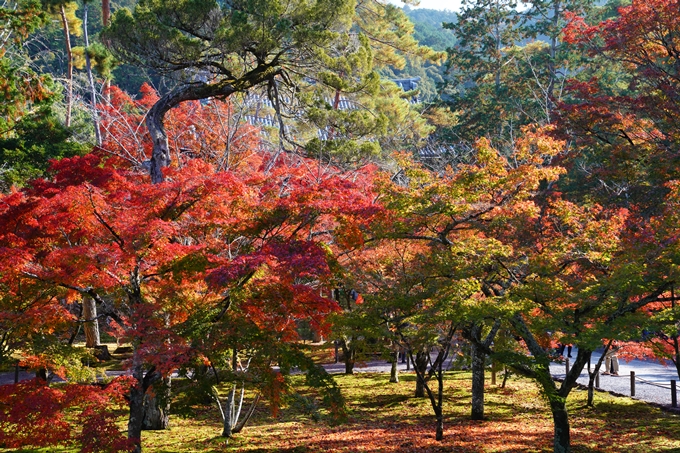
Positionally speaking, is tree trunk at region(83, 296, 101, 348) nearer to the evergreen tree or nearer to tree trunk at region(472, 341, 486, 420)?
the evergreen tree

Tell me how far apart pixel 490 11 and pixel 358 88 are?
1691cm

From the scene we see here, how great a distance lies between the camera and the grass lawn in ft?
32.9

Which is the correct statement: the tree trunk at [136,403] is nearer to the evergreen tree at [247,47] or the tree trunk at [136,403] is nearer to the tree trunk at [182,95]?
the evergreen tree at [247,47]

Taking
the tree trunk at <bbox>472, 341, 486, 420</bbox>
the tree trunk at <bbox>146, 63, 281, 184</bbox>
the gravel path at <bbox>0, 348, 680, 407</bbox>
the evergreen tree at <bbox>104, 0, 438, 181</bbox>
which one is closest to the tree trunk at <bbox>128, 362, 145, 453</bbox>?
the evergreen tree at <bbox>104, 0, 438, 181</bbox>

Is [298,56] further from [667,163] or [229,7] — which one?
[667,163]

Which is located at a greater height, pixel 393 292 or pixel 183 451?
pixel 393 292

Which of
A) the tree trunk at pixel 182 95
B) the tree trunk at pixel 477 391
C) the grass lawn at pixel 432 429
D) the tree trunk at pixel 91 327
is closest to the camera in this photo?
the grass lawn at pixel 432 429

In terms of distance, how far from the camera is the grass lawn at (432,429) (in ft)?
32.9

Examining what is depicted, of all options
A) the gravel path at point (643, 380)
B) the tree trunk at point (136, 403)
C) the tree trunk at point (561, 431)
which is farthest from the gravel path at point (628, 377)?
the tree trunk at point (136, 403)

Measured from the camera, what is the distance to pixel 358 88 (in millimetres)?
12695

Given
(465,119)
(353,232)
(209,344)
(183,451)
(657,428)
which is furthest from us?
(465,119)

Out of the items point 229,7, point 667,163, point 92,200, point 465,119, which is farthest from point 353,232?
point 465,119

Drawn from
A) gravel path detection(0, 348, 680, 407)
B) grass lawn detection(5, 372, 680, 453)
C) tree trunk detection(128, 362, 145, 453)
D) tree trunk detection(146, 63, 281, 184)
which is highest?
tree trunk detection(146, 63, 281, 184)

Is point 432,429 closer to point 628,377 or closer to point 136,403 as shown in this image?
point 136,403
